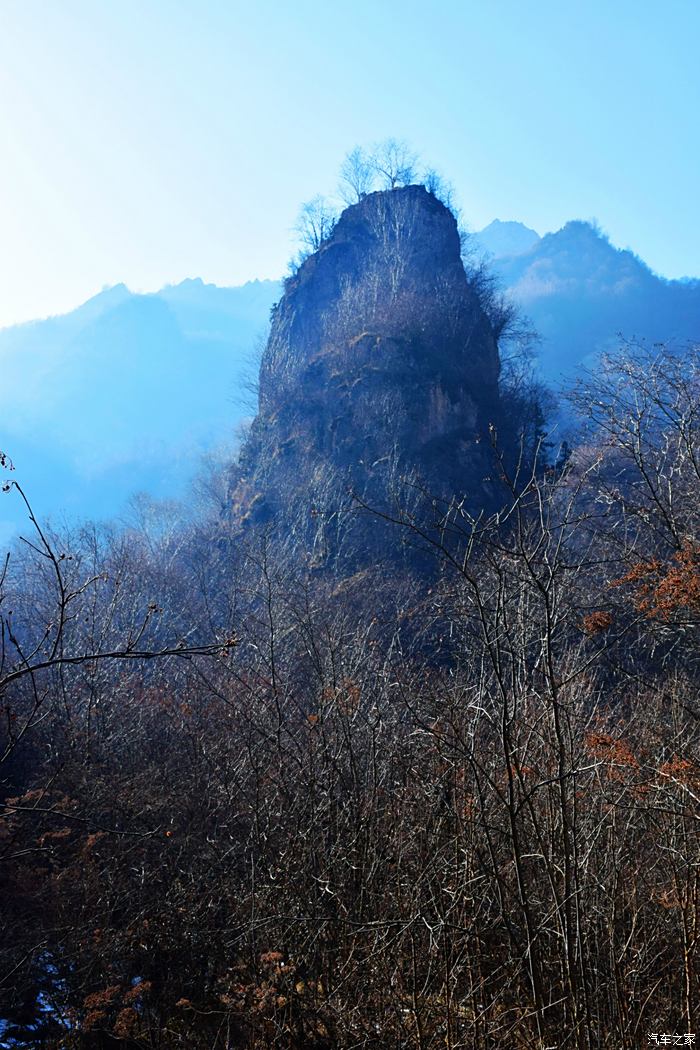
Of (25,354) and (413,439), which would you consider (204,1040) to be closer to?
(413,439)

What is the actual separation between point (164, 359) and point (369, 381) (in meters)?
68.5

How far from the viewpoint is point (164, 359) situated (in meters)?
89.1

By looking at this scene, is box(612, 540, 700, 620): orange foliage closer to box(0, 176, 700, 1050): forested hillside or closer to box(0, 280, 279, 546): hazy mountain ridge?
box(0, 176, 700, 1050): forested hillside

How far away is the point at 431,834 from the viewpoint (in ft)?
13.8

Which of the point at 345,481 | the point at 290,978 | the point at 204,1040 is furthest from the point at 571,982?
the point at 345,481

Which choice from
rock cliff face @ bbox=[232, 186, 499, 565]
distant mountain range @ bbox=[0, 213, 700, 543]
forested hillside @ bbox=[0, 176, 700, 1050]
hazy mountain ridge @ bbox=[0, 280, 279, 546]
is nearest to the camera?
forested hillside @ bbox=[0, 176, 700, 1050]

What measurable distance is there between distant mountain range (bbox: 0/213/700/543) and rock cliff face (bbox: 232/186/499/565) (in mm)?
32119

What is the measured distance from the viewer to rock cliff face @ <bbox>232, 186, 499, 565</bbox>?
2481 cm

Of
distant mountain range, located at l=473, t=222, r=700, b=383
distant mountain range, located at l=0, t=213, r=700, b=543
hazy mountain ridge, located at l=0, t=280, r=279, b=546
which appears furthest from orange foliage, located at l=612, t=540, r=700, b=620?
hazy mountain ridge, located at l=0, t=280, r=279, b=546

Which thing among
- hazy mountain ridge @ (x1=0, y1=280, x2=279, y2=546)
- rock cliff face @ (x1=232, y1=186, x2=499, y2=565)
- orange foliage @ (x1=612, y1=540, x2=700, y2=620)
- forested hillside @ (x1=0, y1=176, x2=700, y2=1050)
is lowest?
forested hillside @ (x1=0, y1=176, x2=700, y2=1050)

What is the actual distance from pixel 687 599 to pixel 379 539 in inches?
672

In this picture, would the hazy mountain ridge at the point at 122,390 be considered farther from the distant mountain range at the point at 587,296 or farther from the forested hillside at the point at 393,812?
the forested hillside at the point at 393,812

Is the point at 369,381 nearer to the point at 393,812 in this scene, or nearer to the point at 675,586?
the point at 675,586

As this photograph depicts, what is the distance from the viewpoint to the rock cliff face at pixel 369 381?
977 inches
